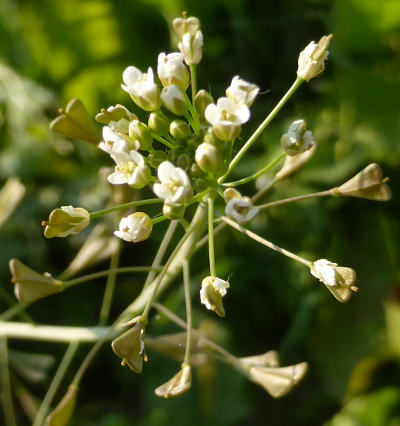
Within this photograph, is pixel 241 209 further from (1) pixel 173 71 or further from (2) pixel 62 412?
(2) pixel 62 412

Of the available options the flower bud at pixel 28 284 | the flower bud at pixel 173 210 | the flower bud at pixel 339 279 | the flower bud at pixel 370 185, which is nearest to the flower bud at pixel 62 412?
the flower bud at pixel 28 284

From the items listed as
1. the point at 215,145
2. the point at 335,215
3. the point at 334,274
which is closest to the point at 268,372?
the point at 334,274

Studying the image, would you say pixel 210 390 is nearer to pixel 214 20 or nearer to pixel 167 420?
pixel 167 420

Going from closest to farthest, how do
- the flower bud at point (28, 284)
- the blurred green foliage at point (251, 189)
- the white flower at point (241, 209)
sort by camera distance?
the white flower at point (241, 209) → the flower bud at point (28, 284) → the blurred green foliage at point (251, 189)

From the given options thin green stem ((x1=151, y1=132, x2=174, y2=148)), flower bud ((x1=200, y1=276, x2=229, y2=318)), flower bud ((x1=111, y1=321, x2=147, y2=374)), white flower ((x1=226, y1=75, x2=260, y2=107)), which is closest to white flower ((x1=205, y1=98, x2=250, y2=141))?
white flower ((x1=226, y1=75, x2=260, y2=107))

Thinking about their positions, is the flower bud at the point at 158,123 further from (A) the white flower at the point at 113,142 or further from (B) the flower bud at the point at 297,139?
(B) the flower bud at the point at 297,139

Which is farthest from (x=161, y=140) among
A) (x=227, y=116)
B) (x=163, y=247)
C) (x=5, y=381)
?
(x=5, y=381)
